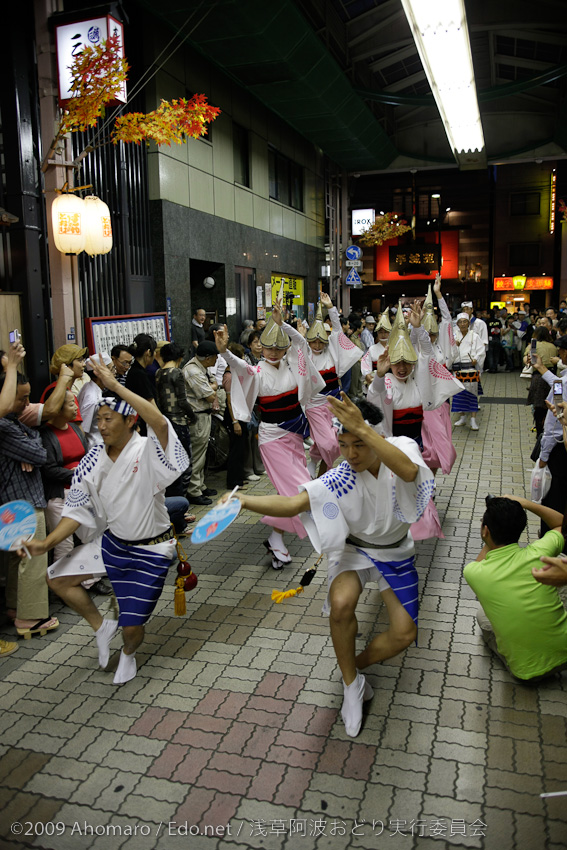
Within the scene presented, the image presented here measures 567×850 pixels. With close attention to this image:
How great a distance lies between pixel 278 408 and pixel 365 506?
2378mm

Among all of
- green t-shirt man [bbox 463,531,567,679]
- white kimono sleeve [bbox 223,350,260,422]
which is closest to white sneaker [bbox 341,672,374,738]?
green t-shirt man [bbox 463,531,567,679]

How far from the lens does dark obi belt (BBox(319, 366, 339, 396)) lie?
7.35 meters

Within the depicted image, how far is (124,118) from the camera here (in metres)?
6.93

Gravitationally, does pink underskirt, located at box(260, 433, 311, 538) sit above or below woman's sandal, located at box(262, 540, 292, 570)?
above

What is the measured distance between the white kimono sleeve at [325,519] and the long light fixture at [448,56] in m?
6.84

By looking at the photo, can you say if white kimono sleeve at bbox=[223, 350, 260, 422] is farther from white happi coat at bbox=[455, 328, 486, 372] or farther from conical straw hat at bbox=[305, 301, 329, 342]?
white happi coat at bbox=[455, 328, 486, 372]

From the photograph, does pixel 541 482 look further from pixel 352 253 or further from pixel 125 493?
pixel 352 253

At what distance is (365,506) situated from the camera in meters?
3.29

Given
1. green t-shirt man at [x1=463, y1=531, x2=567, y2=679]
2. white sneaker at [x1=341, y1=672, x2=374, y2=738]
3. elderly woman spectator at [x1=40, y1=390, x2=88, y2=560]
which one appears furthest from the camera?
elderly woman spectator at [x1=40, y1=390, x2=88, y2=560]

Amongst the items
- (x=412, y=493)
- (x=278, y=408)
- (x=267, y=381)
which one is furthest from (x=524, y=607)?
(x=267, y=381)

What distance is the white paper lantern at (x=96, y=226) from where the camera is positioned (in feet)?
24.1

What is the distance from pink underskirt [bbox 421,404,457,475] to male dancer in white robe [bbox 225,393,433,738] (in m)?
2.87

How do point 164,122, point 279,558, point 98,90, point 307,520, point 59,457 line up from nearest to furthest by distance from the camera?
point 307,520
point 59,457
point 279,558
point 98,90
point 164,122

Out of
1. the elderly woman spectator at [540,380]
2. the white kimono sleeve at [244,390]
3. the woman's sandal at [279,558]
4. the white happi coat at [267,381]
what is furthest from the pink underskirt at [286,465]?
the elderly woman spectator at [540,380]
